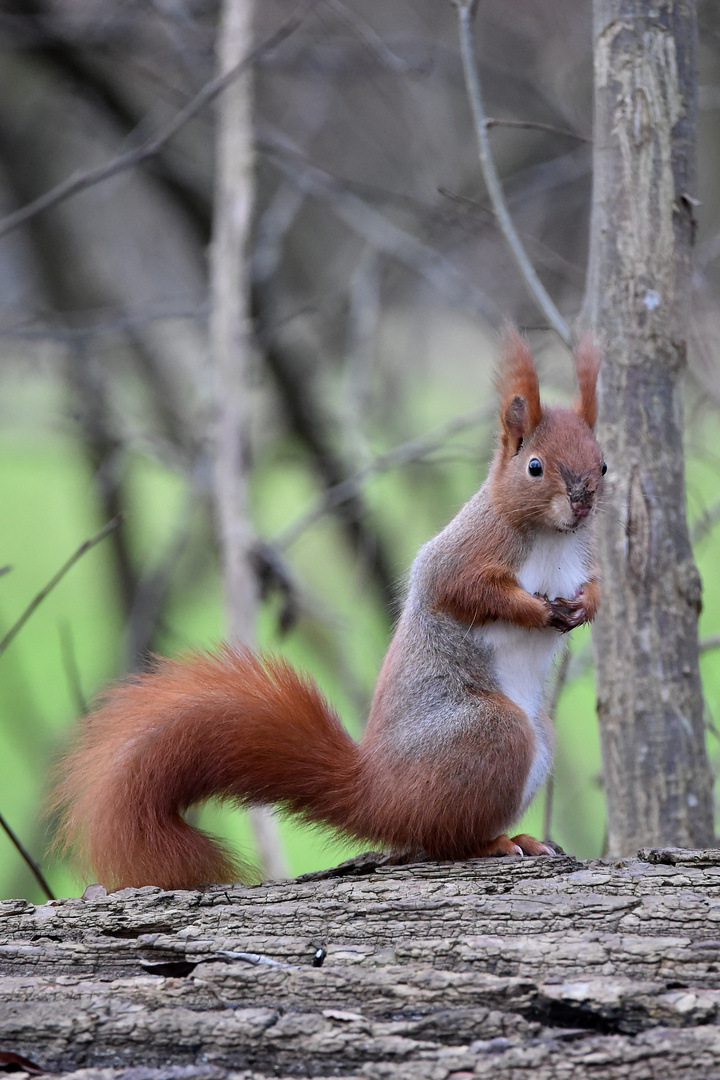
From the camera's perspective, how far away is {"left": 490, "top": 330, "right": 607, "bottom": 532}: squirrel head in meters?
2.06

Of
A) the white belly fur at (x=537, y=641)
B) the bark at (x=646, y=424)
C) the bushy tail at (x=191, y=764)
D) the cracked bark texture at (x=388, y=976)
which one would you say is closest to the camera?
the cracked bark texture at (x=388, y=976)

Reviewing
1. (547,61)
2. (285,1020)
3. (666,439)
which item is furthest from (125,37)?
(285,1020)

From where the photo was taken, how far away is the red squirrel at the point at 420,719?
6.47 feet

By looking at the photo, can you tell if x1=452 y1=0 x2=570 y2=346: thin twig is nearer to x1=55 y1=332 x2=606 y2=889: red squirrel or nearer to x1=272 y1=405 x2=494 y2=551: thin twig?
x1=55 y1=332 x2=606 y2=889: red squirrel

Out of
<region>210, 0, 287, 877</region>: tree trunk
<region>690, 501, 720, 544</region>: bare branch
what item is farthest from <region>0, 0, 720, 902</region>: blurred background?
<region>690, 501, 720, 544</region>: bare branch

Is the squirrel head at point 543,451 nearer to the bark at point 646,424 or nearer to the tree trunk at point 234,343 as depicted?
the bark at point 646,424

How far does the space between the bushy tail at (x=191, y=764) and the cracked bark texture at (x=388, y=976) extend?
0.12 m

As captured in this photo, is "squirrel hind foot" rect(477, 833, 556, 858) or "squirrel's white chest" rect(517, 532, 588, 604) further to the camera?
"squirrel's white chest" rect(517, 532, 588, 604)

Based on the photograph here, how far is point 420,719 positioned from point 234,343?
195cm

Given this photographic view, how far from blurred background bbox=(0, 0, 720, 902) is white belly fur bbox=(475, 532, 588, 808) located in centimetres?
141

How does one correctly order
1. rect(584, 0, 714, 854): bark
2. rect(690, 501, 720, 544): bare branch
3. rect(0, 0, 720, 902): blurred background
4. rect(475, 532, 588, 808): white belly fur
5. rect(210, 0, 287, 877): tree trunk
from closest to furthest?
1. rect(475, 532, 588, 808): white belly fur
2. rect(584, 0, 714, 854): bark
3. rect(690, 501, 720, 544): bare branch
4. rect(210, 0, 287, 877): tree trunk
5. rect(0, 0, 720, 902): blurred background

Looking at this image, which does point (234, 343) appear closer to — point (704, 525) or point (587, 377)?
point (704, 525)

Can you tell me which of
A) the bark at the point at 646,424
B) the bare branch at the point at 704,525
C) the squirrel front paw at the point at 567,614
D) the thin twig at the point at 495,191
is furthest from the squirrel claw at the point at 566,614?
the bare branch at the point at 704,525

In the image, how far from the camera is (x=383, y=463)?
381 centimetres
